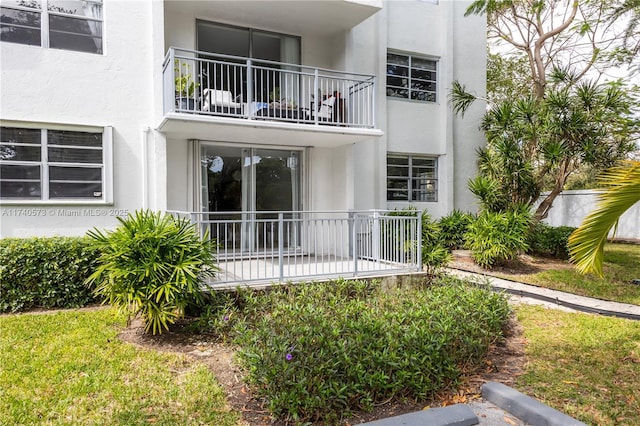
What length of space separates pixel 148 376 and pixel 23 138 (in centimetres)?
596

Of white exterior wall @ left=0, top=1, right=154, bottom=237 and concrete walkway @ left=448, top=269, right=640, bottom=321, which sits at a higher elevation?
white exterior wall @ left=0, top=1, right=154, bottom=237

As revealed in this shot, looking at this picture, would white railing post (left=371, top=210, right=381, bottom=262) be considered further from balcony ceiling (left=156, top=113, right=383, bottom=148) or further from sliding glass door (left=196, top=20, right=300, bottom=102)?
sliding glass door (left=196, top=20, right=300, bottom=102)

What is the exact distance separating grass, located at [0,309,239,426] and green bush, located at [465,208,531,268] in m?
7.99

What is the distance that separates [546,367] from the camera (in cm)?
494

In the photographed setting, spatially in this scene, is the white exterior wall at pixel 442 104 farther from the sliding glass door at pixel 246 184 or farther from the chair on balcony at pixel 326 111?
the sliding glass door at pixel 246 184

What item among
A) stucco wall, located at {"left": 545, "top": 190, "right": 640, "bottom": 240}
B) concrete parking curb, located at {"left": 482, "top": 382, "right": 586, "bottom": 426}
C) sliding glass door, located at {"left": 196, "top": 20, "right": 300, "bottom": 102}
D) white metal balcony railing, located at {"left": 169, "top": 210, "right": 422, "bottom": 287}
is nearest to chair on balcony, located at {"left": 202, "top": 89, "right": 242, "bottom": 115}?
sliding glass door, located at {"left": 196, "top": 20, "right": 300, "bottom": 102}

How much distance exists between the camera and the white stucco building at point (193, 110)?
312 inches

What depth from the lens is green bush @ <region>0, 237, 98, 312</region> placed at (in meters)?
6.74

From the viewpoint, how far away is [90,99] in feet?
27.2

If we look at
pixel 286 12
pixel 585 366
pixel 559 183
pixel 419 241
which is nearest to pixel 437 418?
pixel 585 366

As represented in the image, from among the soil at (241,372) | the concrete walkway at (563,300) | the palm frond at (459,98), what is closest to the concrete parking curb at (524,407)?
the soil at (241,372)

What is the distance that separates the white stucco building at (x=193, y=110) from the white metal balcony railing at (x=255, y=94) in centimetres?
5

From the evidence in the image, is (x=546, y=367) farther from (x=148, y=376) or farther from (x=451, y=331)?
(x=148, y=376)

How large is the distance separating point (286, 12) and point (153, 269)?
6.81 m
